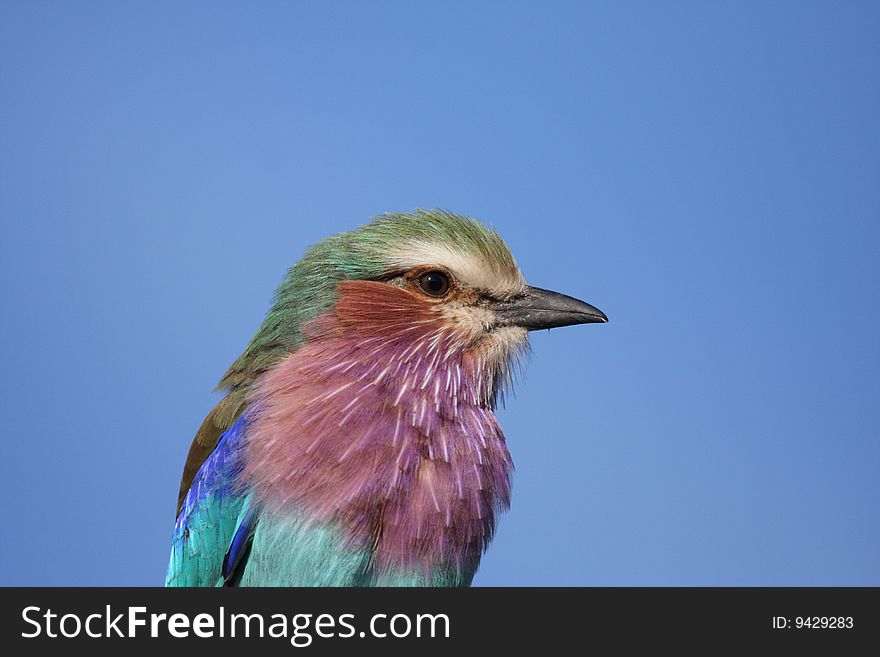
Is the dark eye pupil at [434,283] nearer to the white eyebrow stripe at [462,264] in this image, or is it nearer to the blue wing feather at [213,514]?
the white eyebrow stripe at [462,264]

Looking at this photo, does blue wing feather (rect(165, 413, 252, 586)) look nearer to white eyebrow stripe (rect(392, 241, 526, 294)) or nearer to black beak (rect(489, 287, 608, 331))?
white eyebrow stripe (rect(392, 241, 526, 294))

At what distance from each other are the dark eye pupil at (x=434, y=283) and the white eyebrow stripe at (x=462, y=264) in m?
0.05

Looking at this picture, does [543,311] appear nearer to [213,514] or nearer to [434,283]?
[434,283]

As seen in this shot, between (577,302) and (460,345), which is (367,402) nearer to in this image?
(460,345)

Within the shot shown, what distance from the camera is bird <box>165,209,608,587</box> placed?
12.7 feet

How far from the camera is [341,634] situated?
3.73 metres

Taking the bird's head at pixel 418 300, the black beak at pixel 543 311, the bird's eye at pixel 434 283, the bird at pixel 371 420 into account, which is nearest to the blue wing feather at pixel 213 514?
the bird at pixel 371 420

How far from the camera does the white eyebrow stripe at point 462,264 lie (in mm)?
4344

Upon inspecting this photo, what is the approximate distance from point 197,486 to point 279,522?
1.99 feet

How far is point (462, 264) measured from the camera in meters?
4.41

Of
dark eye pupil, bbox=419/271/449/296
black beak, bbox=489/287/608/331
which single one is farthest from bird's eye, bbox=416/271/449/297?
black beak, bbox=489/287/608/331

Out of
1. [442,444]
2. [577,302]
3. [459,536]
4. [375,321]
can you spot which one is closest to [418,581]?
[459,536]

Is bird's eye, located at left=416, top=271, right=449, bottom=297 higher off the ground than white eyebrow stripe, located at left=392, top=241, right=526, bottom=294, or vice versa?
white eyebrow stripe, located at left=392, top=241, right=526, bottom=294

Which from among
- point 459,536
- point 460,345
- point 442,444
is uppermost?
point 460,345
